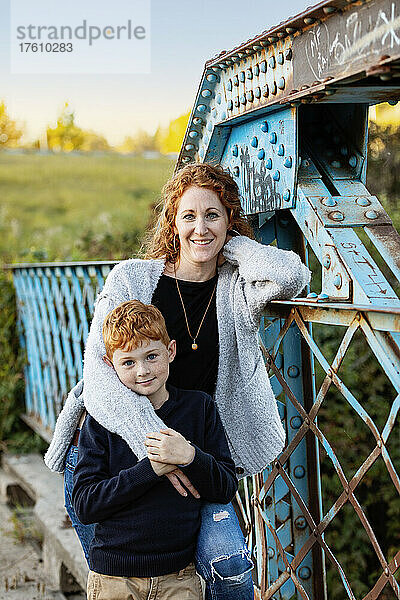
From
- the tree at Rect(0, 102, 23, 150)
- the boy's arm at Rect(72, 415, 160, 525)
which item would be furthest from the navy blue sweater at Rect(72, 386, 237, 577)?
the tree at Rect(0, 102, 23, 150)

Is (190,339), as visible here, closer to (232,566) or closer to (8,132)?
(232,566)

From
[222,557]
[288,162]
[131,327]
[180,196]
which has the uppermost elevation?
[288,162]

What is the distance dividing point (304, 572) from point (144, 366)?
3.44 feet

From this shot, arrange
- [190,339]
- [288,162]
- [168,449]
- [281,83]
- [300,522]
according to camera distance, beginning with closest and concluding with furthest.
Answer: [168,449] → [281,83] → [288,162] → [190,339] → [300,522]

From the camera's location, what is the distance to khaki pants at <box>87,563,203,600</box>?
6.86 ft

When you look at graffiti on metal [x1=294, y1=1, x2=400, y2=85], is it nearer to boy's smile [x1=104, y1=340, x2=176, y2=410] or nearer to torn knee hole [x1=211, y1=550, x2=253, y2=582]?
boy's smile [x1=104, y1=340, x2=176, y2=410]

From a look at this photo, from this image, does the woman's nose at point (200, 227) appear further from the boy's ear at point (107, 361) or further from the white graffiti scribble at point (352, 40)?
the white graffiti scribble at point (352, 40)

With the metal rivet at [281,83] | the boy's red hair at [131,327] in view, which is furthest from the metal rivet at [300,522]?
the metal rivet at [281,83]

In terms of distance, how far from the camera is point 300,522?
2619 mm

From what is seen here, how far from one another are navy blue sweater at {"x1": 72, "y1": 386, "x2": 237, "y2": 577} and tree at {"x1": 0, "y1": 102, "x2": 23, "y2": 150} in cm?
3324

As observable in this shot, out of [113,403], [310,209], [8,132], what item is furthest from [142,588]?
[8,132]

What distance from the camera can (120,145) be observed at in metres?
34.7

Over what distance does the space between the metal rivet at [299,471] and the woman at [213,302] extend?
22 centimetres

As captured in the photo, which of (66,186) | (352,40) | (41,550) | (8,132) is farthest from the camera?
(8,132)
